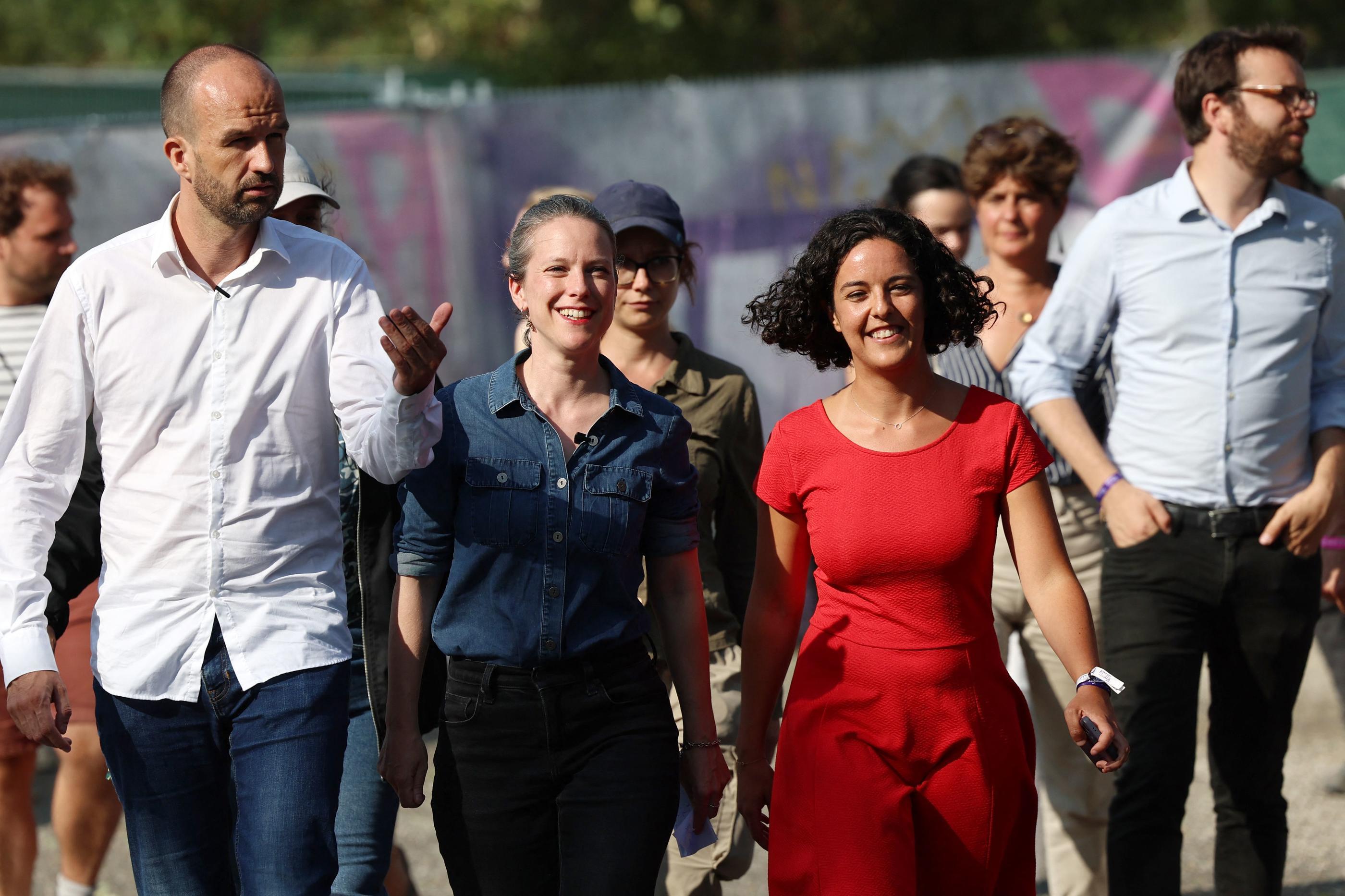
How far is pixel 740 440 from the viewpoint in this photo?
14.6 feet

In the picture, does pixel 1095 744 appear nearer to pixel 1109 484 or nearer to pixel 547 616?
pixel 547 616

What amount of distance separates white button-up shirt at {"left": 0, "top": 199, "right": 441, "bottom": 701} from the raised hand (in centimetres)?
19

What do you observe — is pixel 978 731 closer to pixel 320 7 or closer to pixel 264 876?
pixel 264 876

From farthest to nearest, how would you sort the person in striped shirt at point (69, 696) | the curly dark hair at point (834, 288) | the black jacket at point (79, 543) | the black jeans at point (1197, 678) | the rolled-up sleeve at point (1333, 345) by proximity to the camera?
1. the person in striped shirt at point (69, 696)
2. the rolled-up sleeve at point (1333, 345)
3. the black jeans at point (1197, 678)
4. the black jacket at point (79, 543)
5. the curly dark hair at point (834, 288)

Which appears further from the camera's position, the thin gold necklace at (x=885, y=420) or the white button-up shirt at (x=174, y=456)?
the thin gold necklace at (x=885, y=420)

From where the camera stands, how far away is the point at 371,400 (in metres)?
3.27

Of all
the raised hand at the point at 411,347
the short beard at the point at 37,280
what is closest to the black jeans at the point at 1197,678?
the raised hand at the point at 411,347

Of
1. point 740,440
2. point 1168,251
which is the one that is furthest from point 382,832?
point 1168,251

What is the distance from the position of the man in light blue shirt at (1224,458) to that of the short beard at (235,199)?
229 cm

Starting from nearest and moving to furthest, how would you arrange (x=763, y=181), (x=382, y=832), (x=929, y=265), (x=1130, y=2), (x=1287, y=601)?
(x=929, y=265) < (x=382, y=832) < (x=1287, y=601) < (x=763, y=181) < (x=1130, y=2)

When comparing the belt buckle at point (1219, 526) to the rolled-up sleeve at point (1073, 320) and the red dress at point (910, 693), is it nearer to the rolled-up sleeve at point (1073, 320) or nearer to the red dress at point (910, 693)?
the rolled-up sleeve at point (1073, 320)

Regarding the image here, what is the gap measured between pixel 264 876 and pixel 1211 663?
265 centimetres

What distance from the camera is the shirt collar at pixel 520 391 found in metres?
3.44

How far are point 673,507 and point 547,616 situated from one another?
0.41 meters
